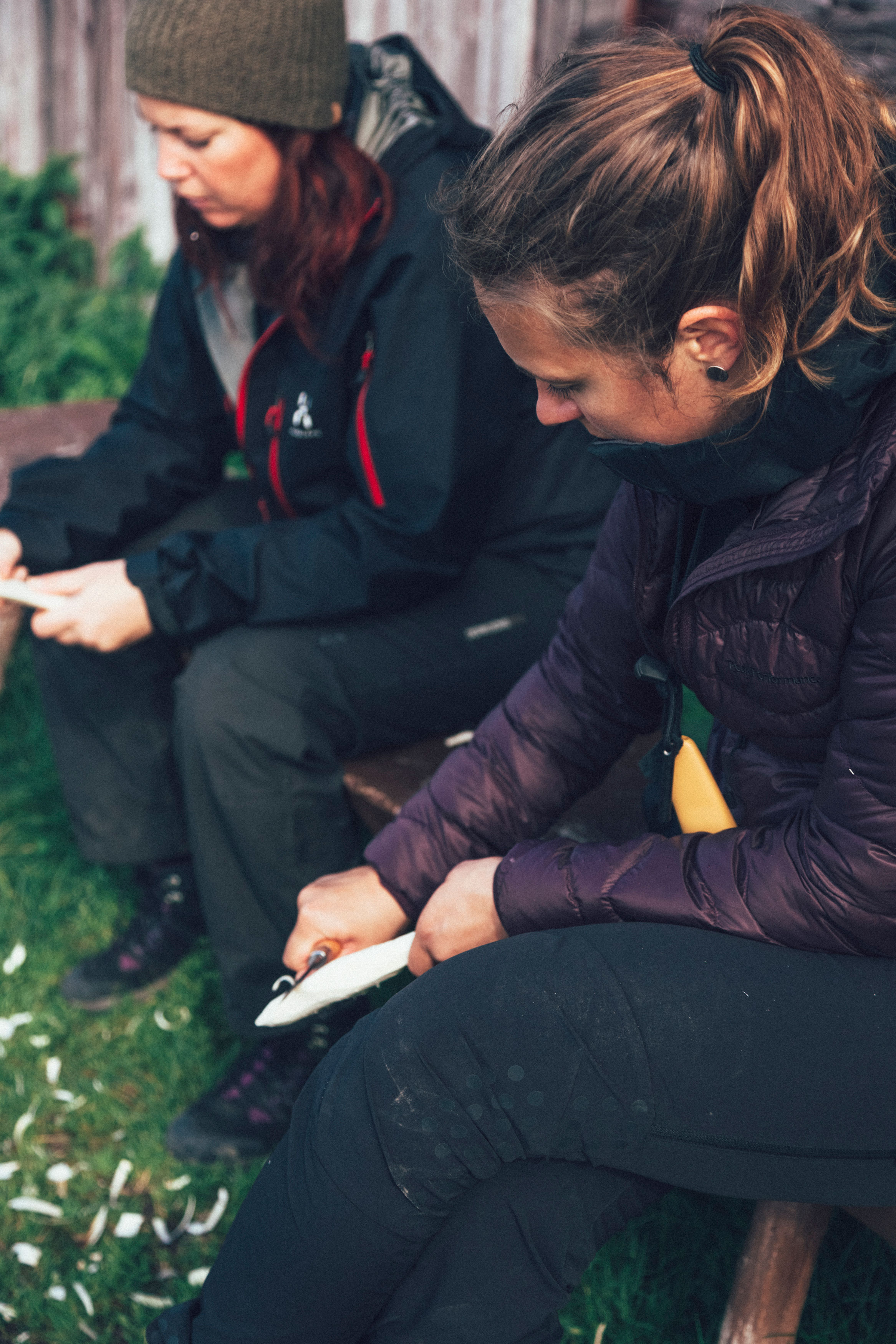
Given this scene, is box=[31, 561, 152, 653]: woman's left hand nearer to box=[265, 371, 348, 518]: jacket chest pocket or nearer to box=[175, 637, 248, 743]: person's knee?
box=[175, 637, 248, 743]: person's knee

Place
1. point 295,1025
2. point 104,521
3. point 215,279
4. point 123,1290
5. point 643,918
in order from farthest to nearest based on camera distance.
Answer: point 104,521 < point 215,279 < point 295,1025 < point 123,1290 < point 643,918

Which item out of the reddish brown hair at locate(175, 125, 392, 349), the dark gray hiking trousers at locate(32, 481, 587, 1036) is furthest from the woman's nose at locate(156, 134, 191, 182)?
the dark gray hiking trousers at locate(32, 481, 587, 1036)

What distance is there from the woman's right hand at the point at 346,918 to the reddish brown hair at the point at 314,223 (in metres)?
1.05

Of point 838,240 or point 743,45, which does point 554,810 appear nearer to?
point 838,240

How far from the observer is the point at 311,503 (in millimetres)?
2412

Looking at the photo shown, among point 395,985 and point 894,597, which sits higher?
point 894,597

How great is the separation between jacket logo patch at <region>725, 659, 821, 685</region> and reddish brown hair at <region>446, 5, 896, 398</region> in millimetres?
316

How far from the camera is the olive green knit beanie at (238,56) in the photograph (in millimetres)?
2125

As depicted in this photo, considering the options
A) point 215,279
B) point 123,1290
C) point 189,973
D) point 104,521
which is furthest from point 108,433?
point 123,1290

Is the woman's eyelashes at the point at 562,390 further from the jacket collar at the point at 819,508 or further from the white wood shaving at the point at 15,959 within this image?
the white wood shaving at the point at 15,959

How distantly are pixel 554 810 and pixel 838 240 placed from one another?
86 cm

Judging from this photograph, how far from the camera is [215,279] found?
245 centimetres

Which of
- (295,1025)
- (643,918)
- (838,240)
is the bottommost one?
(295,1025)

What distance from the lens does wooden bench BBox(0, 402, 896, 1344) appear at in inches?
59.8
